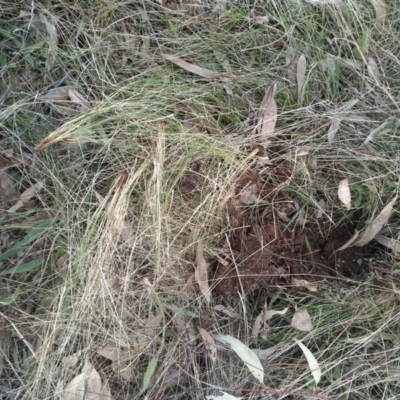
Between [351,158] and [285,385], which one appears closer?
[285,385]

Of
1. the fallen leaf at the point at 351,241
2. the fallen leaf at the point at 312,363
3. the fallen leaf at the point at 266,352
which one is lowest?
the fallen leaf at the point at 266,352

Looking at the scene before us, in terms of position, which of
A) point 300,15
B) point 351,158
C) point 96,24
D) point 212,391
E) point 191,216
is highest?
point 300,15

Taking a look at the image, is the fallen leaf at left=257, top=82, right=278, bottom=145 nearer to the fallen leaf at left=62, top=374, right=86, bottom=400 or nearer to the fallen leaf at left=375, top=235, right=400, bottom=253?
the fallen leaf at left=375, top=235, right=400, bottom=253

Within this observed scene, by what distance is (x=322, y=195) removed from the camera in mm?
1892

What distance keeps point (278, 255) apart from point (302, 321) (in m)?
0.21

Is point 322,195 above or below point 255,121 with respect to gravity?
below

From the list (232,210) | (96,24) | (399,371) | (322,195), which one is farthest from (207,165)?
(399,371)

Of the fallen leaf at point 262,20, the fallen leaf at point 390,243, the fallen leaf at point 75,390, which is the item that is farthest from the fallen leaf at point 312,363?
the fallen leaf at point 262,20

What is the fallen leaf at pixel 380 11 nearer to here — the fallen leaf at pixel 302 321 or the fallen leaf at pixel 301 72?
the fallen leaf at pixel 301 72

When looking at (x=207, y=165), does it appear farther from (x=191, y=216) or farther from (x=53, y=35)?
(x=53, y=35)

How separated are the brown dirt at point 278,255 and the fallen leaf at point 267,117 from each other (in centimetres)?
14

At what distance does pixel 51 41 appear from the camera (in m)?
1.92

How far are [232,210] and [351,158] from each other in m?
0.43

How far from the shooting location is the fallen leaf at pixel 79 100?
6.20ft
